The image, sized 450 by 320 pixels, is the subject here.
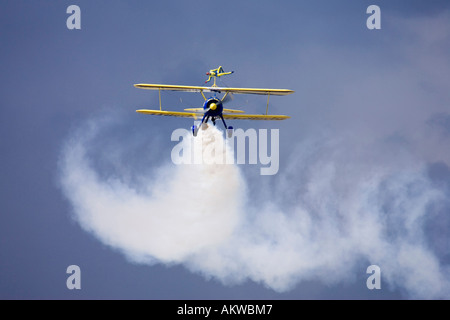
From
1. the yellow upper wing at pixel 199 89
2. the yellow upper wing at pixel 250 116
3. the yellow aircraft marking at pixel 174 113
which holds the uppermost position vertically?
the yellow upper wing at pixel 199 89

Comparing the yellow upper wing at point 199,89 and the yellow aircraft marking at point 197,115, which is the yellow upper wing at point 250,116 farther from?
the yellow upper wing at point 199,89

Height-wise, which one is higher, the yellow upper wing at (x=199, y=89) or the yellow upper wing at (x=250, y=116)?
the yellow upper wing at (x=199, y=89)

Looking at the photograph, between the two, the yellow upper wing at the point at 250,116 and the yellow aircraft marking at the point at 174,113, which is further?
the yellow upper wing at the point at 250,116

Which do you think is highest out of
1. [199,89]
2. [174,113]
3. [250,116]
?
[199,89]

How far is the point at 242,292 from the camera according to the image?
13012 cm

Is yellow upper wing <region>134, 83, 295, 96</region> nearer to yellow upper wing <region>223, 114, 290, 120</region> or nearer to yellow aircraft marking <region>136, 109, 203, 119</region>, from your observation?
yellow upper wing <region>223, 114, 290, 120</region>

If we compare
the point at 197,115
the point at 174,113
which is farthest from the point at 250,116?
the point at 174,113

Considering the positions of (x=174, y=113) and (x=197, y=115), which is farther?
(x=174, y=113)

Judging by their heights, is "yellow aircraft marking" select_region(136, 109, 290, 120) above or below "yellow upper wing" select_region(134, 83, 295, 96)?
below

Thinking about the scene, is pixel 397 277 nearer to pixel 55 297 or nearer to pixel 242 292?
pixel 242 292

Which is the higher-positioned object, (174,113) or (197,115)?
(174,113)

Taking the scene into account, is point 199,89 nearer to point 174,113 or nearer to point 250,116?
point 174,113
